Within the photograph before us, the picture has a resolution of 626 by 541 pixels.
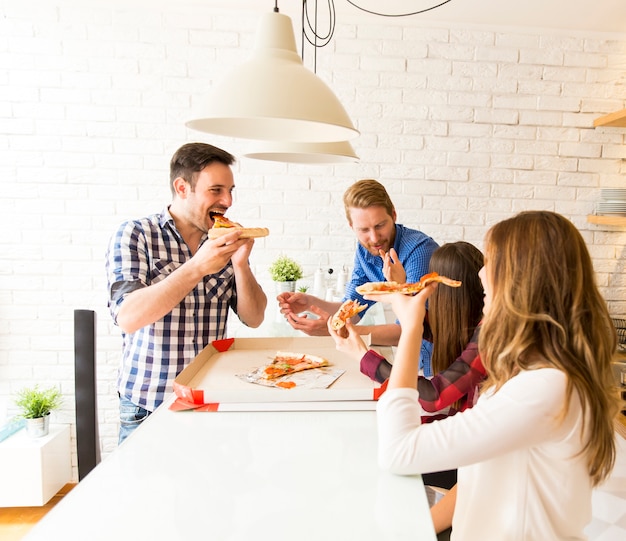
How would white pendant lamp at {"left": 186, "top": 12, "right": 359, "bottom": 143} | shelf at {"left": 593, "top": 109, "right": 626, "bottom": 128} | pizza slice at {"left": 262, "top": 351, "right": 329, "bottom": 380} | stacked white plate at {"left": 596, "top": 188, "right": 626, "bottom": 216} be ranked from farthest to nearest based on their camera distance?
stacked white plate at {"left": 596, "top": 188, "right": 626, "bottom": 216}
shelf at {"left": 593, "top": 109, "right": 626, "bottom": 128}
pizza slice at {"left": 262, "top": 351, "right": 329, "bottom": 380}
white pendant lamp at {"left": 186, "top": 12, "right": 359, "bottom": 143}

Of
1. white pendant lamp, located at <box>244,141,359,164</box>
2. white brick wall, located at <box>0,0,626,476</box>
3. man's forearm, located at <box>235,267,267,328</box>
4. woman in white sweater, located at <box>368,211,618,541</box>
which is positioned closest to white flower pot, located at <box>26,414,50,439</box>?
white brick wall, located at <box>0,0,626,476</box>

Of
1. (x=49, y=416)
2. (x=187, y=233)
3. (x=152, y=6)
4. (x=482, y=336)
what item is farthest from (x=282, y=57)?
(x=49, y=416)

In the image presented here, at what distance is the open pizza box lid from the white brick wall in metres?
1.63

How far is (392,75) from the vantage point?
10.1 ft

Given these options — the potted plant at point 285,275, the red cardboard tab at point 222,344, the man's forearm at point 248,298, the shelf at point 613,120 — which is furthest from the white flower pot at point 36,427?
the shelf at point 613,120

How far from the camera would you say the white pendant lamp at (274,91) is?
1115 mm

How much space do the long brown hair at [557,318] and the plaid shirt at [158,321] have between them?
1.15m

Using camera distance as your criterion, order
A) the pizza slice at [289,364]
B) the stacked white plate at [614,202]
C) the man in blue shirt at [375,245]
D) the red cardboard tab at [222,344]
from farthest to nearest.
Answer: the stacked white plate at [614,202]
the man in blue shirt at [375,245]
the red cardboard tab at [222,344]
the pizza slice at [289,364]

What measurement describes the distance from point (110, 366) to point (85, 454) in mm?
1013

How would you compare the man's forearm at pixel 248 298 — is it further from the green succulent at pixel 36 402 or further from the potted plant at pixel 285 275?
the green succulent at pixel 36 402

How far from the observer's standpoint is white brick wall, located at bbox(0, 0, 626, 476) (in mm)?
2992

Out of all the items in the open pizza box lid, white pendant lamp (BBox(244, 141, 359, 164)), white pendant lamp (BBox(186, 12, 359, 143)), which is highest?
white pendant lamp (BBox(186, 12, 359, 143))

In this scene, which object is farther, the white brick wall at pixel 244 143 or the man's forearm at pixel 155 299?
the white brick wall at pixel 244 143

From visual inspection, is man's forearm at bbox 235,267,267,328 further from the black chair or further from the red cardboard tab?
the black chair
